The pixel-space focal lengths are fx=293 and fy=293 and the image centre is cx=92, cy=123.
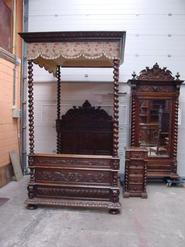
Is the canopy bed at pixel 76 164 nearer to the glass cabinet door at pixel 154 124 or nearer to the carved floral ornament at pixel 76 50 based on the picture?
the carved floral ornament at pixel 76 50

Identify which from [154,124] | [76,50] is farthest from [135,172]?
[76,50]

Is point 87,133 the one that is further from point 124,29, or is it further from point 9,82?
point 124,29

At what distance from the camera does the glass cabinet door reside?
18.7 ft

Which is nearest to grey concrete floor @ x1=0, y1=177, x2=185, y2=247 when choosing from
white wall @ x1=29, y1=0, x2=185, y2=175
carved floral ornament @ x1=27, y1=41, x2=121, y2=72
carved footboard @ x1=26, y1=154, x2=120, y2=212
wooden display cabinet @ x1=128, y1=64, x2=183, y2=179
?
carved footboard @ x1=26, y1=154, x2=120, y2=212

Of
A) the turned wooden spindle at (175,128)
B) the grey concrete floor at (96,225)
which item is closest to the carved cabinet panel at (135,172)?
the grey concrete floor at (96,225)

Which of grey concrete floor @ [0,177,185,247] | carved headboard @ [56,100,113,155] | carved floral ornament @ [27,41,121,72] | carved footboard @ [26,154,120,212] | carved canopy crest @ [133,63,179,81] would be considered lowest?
grey concrete floor @ [0,177,185,247]

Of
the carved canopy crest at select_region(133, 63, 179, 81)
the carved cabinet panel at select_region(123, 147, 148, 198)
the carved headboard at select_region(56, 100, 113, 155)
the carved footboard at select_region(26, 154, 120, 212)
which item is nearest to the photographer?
the carved footboard at select_region(26, 154, 120, 212)

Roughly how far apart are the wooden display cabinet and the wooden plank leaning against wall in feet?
7.73

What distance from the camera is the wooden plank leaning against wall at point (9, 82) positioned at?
543cm

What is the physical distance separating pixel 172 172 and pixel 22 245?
3.49 meters

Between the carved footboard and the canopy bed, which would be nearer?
the canopy bed

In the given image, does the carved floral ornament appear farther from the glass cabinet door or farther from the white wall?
the white wall

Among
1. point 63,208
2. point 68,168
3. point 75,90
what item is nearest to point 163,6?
point 75,90

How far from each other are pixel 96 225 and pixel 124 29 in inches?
167
